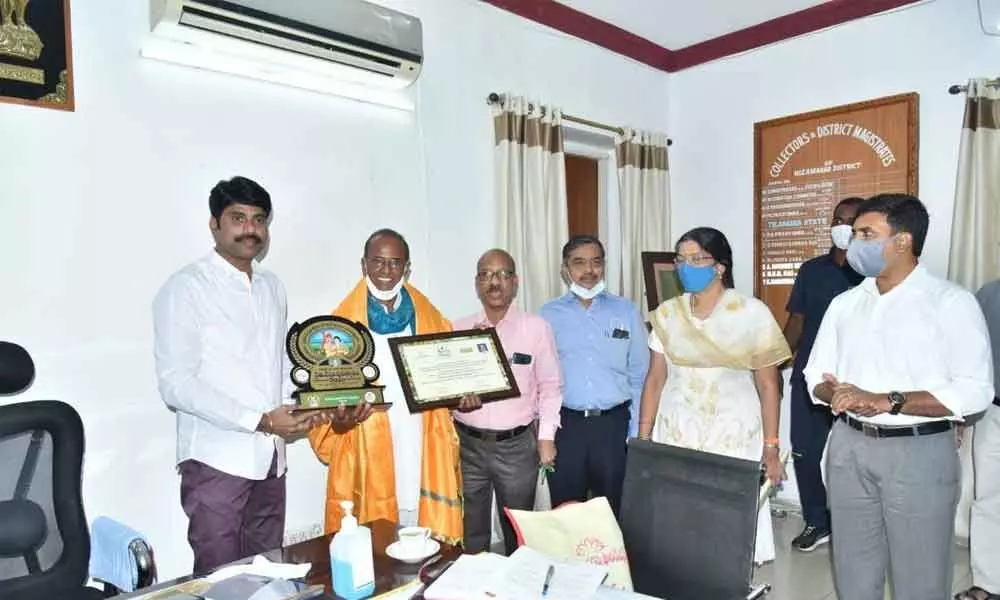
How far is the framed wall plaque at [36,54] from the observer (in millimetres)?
2146

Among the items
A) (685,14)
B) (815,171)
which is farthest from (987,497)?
(685,14)

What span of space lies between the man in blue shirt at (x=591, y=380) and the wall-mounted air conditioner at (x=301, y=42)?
1.11 metres

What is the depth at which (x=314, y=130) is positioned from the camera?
287 cm

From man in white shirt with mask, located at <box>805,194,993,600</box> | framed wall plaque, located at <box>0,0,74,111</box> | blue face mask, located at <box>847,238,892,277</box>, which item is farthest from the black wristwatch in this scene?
framed wall plaque, located at <box>0,0,74,111</box>

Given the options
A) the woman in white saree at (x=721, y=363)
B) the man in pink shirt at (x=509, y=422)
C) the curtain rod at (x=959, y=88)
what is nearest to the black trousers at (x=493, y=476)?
the man in pink shirt at (x=509, y=422)

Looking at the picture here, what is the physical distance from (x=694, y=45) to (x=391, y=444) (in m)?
3.35

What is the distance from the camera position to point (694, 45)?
4438 millimetres

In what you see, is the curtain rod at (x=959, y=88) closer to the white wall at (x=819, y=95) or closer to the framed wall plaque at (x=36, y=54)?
the white wall at (x=819, y=95)

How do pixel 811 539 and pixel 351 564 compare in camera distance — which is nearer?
pixel 351 564

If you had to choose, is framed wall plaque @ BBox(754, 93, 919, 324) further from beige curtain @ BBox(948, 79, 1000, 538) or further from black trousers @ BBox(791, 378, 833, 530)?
black trousers @ BBox(791, 378, 833, 530)

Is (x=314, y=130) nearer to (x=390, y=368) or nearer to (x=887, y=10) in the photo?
(x=390, y=368)

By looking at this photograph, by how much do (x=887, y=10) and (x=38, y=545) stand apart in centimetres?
442

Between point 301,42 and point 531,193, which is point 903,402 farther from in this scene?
point 301,42

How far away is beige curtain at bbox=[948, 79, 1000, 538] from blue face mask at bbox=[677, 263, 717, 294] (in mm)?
1725
